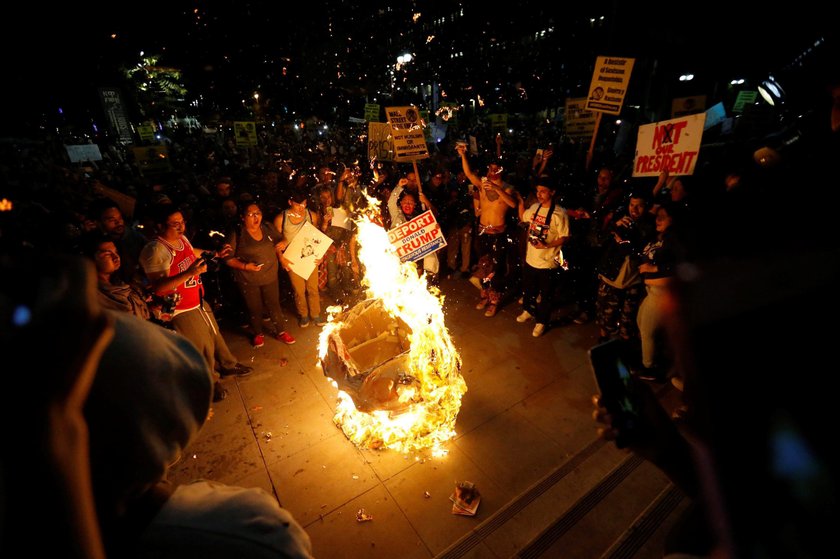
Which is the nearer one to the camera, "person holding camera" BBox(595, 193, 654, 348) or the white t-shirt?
"person holding camera" BBox(595, 193, 654, 348)

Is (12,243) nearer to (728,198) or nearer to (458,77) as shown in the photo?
(728,198)

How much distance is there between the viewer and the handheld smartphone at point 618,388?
64.1 inches

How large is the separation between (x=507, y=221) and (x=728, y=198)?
285 inches

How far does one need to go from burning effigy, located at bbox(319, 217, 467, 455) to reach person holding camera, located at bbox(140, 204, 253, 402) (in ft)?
5.48

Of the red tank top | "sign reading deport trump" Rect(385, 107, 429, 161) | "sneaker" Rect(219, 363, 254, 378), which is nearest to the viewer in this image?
the red tank top

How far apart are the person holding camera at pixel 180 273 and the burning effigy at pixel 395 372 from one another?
167 cm

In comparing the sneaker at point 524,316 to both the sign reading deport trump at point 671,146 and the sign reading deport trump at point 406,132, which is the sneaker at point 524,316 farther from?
the sign reading deport trump at point 406,132

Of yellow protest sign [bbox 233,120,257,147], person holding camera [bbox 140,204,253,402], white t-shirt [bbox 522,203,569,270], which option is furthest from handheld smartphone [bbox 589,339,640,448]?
yellow protest sign [bbox 233,120,257,147]

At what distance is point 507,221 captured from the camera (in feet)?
27.0

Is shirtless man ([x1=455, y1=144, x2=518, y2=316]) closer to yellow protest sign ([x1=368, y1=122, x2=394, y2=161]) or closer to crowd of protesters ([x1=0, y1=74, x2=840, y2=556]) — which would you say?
crowd of protesters ([x1=0, y1=74, x2=840, y2=556])

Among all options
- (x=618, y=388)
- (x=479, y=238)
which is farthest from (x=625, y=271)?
(x=618, y=388)

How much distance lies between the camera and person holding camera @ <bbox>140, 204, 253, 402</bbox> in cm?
466

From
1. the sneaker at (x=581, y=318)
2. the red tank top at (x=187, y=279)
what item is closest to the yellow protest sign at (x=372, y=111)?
the sneaker at (x=581, y=318)

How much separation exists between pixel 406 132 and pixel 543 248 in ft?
12.4
